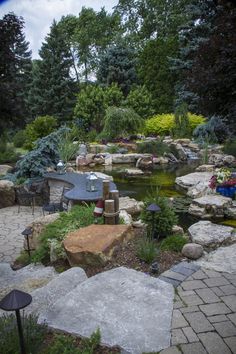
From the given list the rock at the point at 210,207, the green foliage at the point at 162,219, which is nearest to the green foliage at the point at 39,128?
the rock at the point at 210,207

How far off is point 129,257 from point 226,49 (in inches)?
100

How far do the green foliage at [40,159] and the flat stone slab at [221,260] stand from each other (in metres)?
6.57

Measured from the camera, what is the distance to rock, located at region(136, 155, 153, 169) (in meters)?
14.4

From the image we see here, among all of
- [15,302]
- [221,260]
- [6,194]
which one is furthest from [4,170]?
[15,302]

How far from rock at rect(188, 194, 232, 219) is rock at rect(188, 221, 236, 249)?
2.46 m

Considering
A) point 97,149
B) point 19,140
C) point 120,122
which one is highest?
point 120,122

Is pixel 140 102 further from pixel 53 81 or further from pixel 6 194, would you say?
pixel 6 194

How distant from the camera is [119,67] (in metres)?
23.6

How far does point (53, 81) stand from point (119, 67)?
478 cm

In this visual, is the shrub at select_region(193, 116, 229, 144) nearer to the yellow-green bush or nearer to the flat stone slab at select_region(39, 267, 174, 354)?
the yellow-green bush

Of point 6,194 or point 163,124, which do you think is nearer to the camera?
point 6,194

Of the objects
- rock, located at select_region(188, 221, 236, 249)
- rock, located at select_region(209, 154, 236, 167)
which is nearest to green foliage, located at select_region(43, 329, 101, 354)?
rock, located at select_region(188, 221, 236, 249)

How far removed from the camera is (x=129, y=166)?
47.5 ft

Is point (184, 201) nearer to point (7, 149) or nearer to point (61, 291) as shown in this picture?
point (61, 291)
